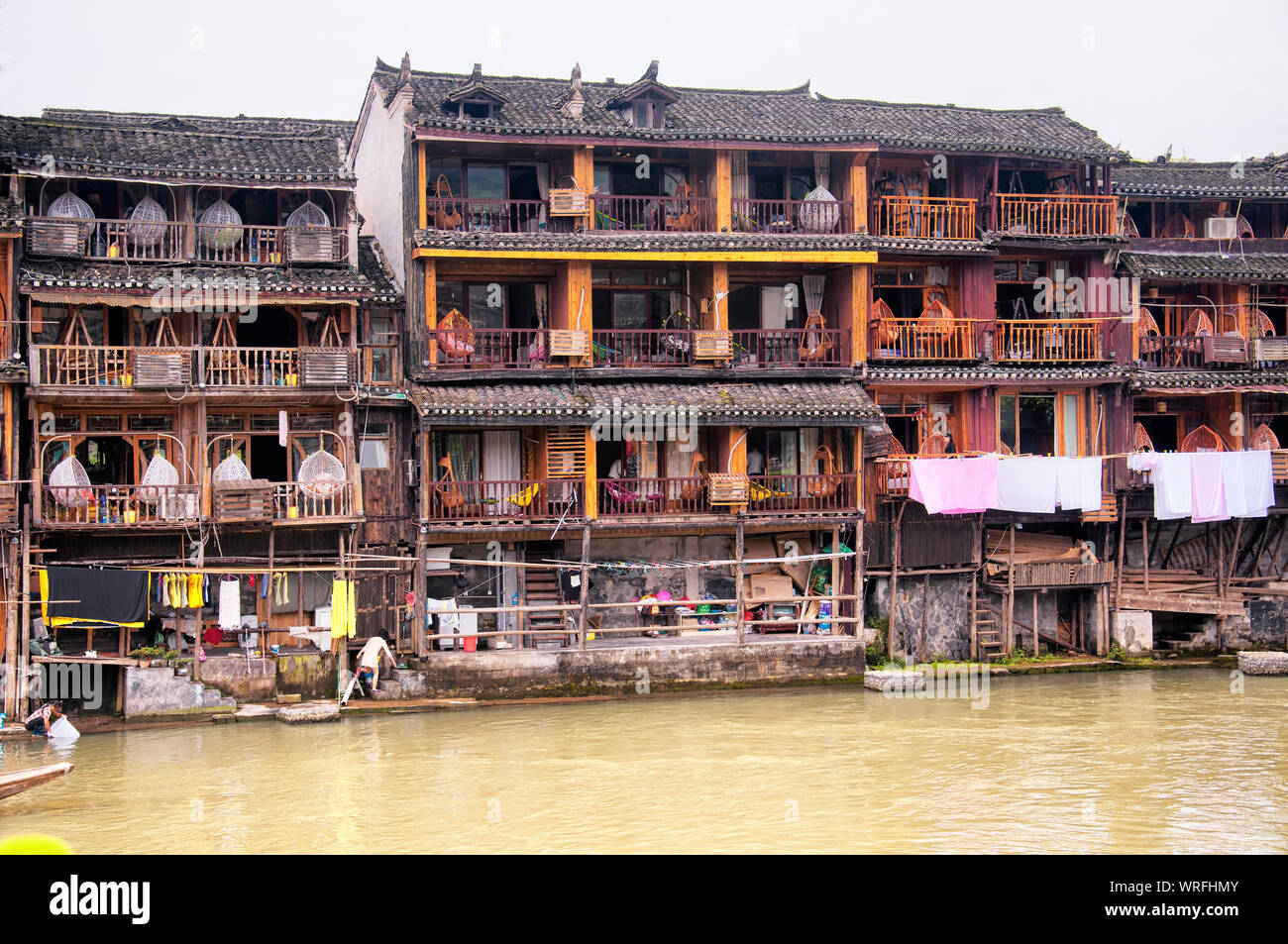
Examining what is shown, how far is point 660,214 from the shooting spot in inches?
1148

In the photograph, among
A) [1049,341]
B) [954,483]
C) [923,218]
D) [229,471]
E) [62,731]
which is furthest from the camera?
[1049,341]

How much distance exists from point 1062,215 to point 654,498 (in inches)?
466

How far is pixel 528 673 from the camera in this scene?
84.4 feet

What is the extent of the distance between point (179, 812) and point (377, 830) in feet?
9.51

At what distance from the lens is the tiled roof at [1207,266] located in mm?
31141

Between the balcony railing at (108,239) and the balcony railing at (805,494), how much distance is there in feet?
41.0

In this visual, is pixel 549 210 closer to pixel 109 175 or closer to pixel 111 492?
pixel 109 175

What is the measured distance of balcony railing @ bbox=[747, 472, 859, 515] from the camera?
1120 inches

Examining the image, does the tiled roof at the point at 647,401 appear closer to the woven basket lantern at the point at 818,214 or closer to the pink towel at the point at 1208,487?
the woven basket lantern at the point at 818,214

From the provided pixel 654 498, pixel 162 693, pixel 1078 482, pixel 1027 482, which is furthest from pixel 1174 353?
pixel 162 693

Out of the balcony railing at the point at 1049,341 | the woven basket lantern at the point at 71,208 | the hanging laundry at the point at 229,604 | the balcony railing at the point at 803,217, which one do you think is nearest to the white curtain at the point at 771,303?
the balcony railing at the point at 803,217

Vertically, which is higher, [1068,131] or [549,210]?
[1068,131]

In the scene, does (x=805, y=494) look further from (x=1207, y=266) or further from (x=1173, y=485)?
(x=1207, y=266)

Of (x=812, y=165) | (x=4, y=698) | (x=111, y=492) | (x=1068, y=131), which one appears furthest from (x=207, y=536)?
(x=1068, y=131)
